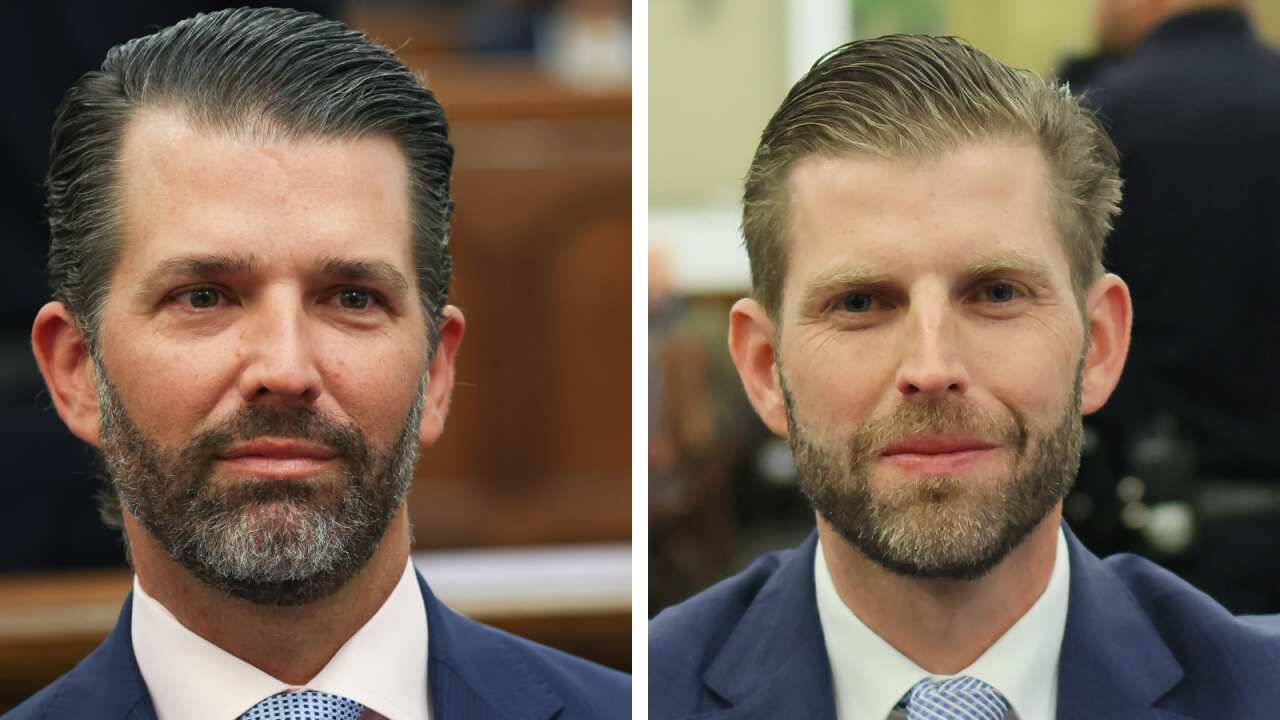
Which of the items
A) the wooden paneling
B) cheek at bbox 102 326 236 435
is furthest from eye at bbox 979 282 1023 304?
the wooden paneling

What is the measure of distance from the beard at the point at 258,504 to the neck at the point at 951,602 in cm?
31

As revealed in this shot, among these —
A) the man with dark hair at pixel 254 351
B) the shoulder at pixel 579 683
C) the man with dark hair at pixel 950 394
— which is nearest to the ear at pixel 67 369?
the man with dark hair at pixel 254 351

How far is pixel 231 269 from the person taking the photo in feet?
3.56

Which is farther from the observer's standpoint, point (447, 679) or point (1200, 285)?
point (1200, 285)

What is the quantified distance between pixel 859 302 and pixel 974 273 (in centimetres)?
8

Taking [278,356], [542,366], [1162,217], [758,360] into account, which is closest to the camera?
[278,356]

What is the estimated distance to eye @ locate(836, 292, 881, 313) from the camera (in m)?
1.12

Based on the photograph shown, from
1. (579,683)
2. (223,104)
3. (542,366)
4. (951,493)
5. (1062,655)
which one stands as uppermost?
(223,104)

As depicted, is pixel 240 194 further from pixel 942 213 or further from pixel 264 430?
pixel 942 213

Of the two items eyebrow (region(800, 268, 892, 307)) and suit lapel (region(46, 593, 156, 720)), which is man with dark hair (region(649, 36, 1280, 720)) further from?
suit lapel (region(46, 593, 156, 720))

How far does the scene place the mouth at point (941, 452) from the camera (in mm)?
1097

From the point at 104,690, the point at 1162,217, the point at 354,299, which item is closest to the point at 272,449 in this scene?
the point at 354,299

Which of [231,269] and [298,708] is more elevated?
[231,269]

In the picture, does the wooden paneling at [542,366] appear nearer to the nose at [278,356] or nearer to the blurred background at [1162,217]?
the blurred background at [1162,217]
